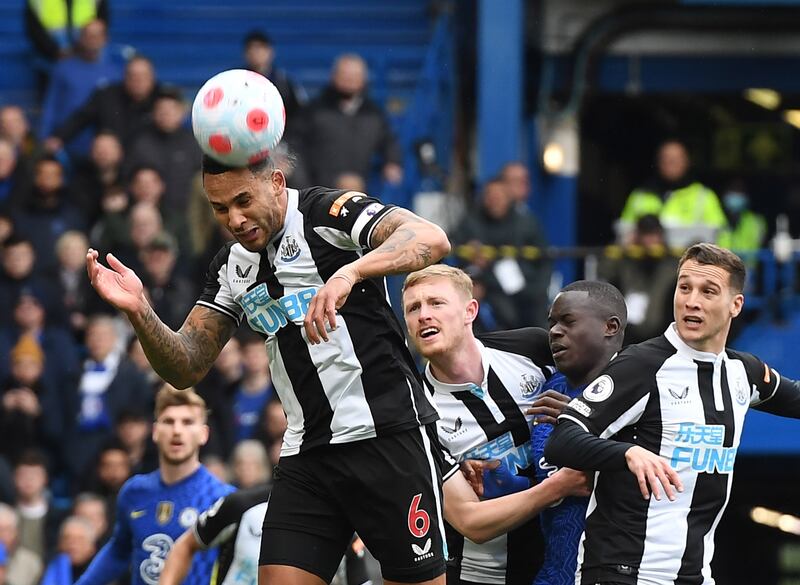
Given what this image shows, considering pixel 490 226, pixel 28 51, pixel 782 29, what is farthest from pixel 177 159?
pixel 782 29

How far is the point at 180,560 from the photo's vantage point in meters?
7.46

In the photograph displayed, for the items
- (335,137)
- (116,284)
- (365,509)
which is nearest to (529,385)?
(365,509)

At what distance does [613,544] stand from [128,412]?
620 centimetres

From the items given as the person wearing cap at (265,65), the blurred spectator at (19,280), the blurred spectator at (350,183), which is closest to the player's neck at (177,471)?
the blurred spectator at (350,183)

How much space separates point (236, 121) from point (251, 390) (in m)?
6.21

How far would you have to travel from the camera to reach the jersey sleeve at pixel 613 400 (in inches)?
232

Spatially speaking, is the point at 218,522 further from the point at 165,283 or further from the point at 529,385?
the point at 165,283

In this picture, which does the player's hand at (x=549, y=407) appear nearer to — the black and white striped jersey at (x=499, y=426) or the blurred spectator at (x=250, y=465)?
the black and white striped jersey at (x=499, y=426)

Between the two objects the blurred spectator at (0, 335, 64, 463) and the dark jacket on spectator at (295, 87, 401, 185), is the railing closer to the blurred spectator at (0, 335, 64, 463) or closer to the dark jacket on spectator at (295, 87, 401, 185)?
the dark jacket on spectator at (295, 87, 401, 185)

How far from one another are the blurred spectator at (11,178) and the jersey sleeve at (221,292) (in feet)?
22.3

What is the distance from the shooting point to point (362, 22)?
1639 cm

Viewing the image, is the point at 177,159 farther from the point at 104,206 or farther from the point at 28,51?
the point at 28,51

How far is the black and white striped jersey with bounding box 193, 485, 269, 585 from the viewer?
7.50 meters

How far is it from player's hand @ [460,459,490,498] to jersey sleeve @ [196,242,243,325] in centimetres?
109
